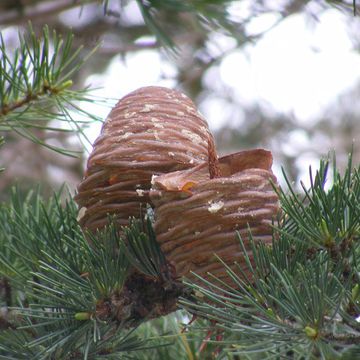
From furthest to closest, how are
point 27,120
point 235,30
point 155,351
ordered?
point 235,30, point 155,351, point 27,120

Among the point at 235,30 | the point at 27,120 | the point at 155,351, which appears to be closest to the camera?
the point at 27,120

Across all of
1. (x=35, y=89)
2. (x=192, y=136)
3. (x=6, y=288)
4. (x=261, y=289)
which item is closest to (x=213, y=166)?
(x=192, y=136)

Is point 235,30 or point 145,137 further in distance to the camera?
point 235,30

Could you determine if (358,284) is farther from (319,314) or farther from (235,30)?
(235,30)

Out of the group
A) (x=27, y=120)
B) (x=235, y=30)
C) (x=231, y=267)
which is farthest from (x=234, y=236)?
(x=235, y=30)

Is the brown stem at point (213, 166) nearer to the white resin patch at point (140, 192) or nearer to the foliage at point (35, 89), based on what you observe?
the white resin patch at point (140, 192)

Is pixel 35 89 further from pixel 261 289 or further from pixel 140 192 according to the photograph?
pixel 261 289
